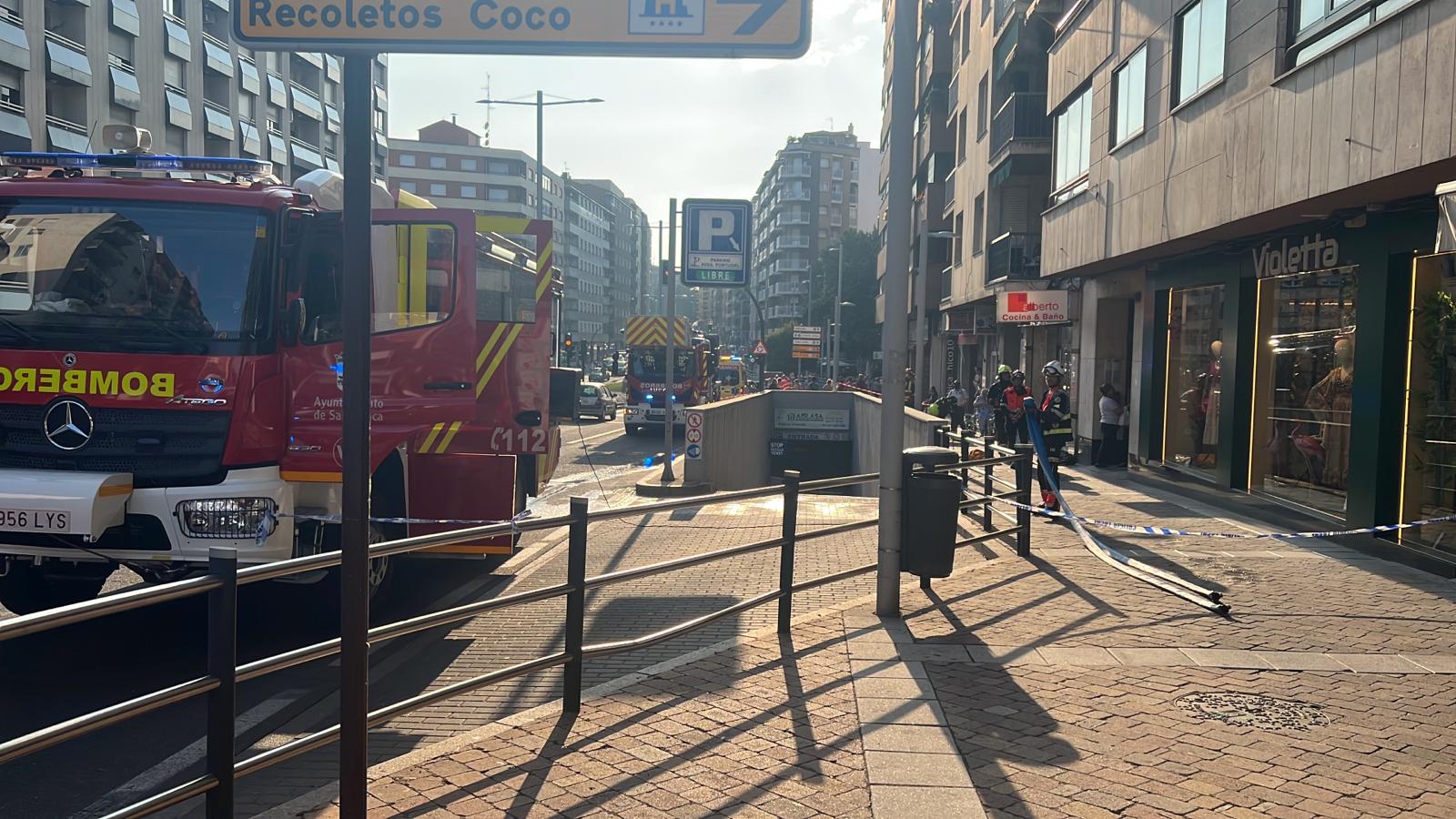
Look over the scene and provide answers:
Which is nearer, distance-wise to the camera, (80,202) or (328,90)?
(80,202)

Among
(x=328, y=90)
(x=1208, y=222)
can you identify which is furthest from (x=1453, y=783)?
(x=328, y=90)

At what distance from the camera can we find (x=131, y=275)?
691 centimetres

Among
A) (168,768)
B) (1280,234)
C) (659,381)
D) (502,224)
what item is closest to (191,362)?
(168,768)

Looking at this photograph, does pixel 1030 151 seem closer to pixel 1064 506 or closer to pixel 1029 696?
pixel 1064 506

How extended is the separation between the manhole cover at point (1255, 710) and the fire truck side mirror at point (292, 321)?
214 inches

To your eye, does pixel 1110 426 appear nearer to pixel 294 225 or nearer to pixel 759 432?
pixel 759 432

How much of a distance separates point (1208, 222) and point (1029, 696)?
405 inches

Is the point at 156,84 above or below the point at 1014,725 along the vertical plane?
above

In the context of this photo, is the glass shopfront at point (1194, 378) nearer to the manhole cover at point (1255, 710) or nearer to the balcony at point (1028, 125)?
the balcony at point (1028, 125)

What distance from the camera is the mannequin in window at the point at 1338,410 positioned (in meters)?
12.4

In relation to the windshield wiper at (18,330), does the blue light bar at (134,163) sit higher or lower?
higher

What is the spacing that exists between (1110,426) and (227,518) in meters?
17.1

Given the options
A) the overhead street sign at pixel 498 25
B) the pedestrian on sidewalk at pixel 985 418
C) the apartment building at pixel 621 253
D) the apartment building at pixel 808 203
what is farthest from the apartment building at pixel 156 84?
the apartment building at pixel 621 253

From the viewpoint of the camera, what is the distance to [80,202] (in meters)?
7.03
